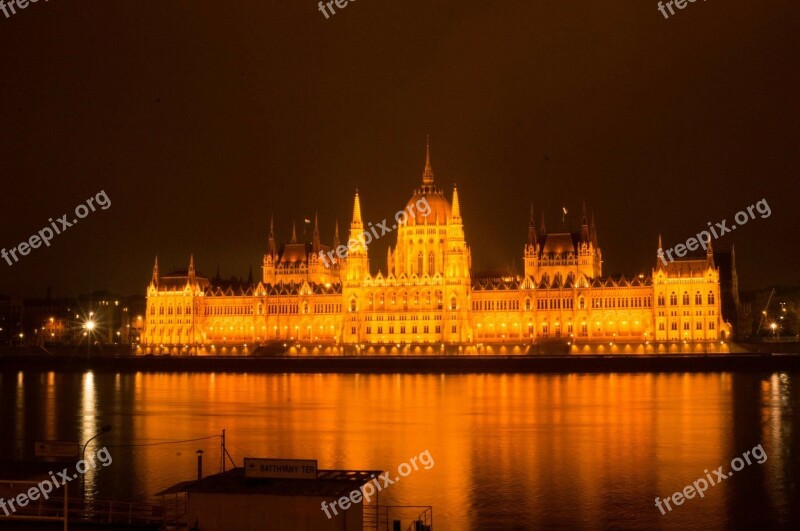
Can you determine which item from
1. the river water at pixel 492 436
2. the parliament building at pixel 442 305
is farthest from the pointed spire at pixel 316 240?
the river water at pixel 492 436

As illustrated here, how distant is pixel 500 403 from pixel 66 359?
197 feet

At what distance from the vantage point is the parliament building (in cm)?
10319

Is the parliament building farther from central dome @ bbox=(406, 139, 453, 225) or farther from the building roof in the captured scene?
Answer: the building roof

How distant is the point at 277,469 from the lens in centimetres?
2242

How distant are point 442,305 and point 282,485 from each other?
8839 cm

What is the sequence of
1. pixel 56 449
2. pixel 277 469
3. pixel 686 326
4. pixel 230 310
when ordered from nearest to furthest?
pixel 277 469, pixel 56 449, pixel 686 326, pixel 230 310

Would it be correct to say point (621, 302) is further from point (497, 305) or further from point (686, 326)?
point (497, 305)

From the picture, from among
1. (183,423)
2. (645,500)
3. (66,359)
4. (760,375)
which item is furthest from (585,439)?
(66,359)

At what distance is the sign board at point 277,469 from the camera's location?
22.2 meters

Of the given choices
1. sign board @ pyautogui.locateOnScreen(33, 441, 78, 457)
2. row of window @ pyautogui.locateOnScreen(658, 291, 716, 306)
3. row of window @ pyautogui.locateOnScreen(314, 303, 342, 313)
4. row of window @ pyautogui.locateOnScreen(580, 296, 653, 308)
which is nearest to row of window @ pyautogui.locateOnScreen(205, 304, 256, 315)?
row of window @ pyautogui.locateOnScreen(314, 303, 342, 313)

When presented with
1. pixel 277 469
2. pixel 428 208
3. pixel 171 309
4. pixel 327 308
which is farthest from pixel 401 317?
pixel 277 469

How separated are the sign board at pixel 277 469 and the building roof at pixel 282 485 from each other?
0.11 meters

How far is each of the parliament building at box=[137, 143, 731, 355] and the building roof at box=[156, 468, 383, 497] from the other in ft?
255

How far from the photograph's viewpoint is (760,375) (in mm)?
78750
